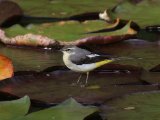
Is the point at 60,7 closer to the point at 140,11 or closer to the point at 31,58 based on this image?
the point at 140,11

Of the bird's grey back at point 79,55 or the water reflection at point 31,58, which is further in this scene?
the bird's grey back at point 79,55

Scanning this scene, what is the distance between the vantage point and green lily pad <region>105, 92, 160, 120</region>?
1.86 m

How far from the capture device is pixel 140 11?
3051mm

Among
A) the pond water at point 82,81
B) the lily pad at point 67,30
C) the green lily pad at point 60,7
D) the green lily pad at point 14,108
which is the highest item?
the green lily pad at point 60,7

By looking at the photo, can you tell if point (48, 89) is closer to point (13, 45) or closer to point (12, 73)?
point (12, 73)

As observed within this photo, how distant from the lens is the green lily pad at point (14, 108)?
186 cm

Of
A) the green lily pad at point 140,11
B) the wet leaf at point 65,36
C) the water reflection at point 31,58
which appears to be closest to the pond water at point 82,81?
the water reflection at point 31,58

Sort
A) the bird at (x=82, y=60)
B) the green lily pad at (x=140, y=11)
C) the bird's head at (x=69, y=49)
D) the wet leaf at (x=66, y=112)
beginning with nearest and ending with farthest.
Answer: the wet leaf at (x=66, y=112), the bird at (x=82, y=60), the bird's head at (x=69, y=49), the green lily pad at (x=140, y=11)

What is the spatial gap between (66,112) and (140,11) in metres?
1.32

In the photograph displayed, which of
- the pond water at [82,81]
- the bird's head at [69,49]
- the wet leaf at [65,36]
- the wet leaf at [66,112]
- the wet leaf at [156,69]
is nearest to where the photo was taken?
the wet leaf at [66,112]

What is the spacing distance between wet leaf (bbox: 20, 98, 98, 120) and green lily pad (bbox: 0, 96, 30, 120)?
46mm

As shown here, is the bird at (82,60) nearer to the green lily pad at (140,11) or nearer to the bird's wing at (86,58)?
→ the bird's wing at (86,58)

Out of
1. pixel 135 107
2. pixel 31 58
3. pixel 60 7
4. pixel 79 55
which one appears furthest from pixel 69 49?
pixel 60 7

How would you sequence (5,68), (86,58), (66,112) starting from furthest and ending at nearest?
(86,58)
(5,68)
(66,112)
